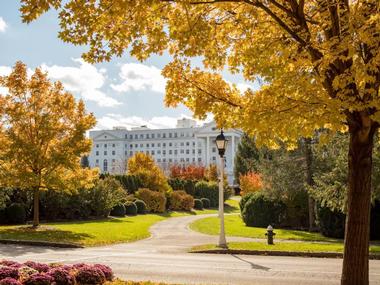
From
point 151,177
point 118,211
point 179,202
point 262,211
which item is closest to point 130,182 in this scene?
Result: point 151,177

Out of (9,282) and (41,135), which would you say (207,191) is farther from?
(9,282)

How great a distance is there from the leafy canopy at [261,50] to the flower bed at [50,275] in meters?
3.67

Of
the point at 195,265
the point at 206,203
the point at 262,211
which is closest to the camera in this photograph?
the point at 195,265

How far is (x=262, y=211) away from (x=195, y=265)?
18468 millimetres

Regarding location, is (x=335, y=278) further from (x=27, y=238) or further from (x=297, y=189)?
(x=297, y=189)

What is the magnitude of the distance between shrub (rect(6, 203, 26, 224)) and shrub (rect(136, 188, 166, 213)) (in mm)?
17302

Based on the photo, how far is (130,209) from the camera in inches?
1645

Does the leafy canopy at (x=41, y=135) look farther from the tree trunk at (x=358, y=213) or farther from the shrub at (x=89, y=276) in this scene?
the tree trunk at (x=358, y=213)

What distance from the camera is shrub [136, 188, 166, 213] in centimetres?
4628

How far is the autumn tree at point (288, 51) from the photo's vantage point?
698 centimetres

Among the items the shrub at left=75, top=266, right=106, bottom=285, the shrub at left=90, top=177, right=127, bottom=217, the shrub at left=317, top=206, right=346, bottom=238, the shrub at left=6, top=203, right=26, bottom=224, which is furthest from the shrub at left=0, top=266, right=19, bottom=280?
the shrub at left=90, top=177, right=127, bottom=217

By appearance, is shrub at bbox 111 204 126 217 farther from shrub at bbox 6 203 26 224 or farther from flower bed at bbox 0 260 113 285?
flower bed at bbox 0 260 113 285

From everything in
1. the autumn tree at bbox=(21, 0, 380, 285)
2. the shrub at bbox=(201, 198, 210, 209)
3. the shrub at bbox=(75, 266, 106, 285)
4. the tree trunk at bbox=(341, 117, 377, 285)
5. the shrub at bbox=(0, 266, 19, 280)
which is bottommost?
the shrub at bbox=(201, 198, 210, 209)

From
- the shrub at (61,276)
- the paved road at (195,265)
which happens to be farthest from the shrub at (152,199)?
the shrub at (61,276)
